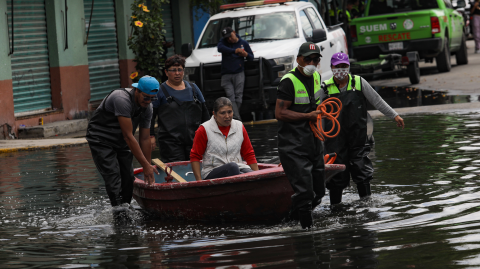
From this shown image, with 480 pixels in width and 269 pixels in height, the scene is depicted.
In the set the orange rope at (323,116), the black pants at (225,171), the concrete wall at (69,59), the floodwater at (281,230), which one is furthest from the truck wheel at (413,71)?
the black pants at (225,171)

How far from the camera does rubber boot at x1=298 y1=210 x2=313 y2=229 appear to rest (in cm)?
695

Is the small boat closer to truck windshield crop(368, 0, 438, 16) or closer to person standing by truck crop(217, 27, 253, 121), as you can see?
person standing by truck crop(217, 27, 253, 121)

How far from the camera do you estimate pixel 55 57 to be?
17.4 metres

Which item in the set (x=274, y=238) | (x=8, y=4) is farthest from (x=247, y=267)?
(x=8, y=4)

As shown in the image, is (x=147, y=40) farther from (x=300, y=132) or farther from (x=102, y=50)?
(x=300, y=132)

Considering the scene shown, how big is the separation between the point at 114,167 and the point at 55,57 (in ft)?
33.1

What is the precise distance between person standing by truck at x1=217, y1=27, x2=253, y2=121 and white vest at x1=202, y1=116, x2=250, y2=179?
20.7 ft

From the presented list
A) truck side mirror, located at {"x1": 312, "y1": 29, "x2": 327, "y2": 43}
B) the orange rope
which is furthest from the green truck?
the orange rope

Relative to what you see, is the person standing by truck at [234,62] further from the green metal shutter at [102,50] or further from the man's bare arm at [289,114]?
the man's bare arm at [289,114]

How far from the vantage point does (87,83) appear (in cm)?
1847

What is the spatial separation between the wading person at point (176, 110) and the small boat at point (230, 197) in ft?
3.76

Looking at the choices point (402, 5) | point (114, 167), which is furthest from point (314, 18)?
point (114, 167)

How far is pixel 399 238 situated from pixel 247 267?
1426 millimetres

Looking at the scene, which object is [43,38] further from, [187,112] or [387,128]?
[187,112]
